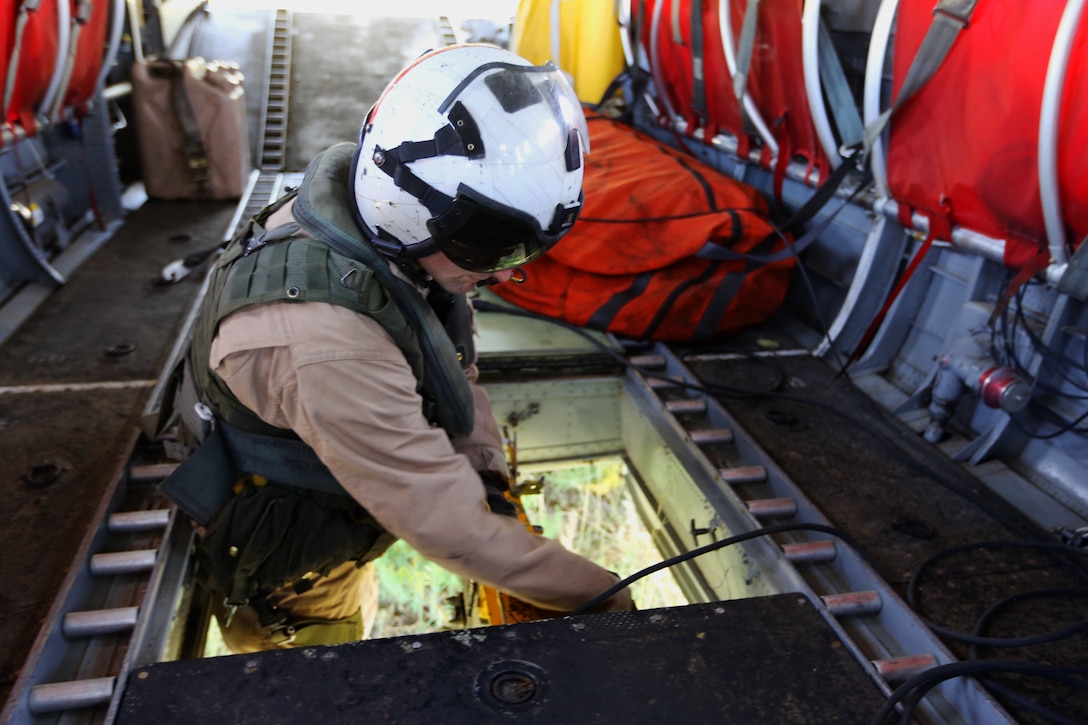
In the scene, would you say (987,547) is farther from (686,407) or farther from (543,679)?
(543,679)

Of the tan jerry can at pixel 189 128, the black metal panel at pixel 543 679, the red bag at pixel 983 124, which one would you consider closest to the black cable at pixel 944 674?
the black metal panel at pixel 543 679

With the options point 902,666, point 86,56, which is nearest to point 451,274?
point 902,666

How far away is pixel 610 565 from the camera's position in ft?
14.2

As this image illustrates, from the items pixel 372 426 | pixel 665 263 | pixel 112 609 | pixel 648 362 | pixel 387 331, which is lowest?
pixel 648 362

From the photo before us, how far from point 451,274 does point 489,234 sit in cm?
20

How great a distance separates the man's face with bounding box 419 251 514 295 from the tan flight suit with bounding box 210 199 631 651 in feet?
0.73

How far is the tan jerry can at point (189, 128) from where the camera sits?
4.96 m

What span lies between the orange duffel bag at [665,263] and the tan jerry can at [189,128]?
112 inches

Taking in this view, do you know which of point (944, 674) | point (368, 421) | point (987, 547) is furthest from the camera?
point (987, 547)

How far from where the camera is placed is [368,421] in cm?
142

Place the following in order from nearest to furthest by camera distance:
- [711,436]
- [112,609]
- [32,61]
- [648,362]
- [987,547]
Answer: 1. [112,609]
2. [987,547]
3. [711,436]
4. [648,362]
5. [32,61]

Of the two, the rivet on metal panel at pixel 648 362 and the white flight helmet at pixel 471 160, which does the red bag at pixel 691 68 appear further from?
the white flight helmet at pixel 471 160

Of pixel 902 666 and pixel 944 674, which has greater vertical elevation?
pixel 944 674

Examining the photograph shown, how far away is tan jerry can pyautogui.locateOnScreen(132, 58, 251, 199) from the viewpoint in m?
4.96
